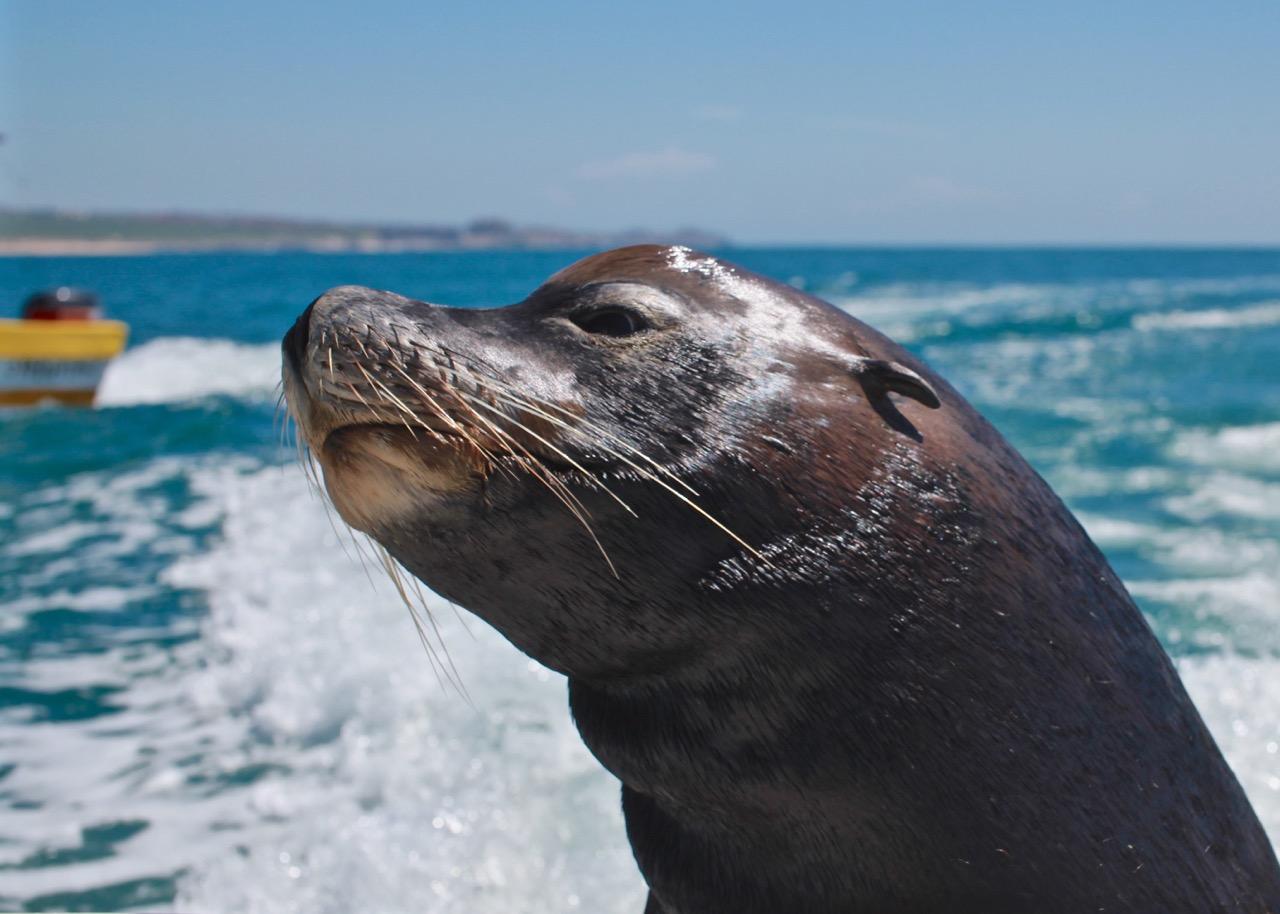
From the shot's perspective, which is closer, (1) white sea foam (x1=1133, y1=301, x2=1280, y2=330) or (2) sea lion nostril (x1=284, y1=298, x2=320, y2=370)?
(2) sea lion nostril (x1=284, y1=298, x2=320, y2=370)

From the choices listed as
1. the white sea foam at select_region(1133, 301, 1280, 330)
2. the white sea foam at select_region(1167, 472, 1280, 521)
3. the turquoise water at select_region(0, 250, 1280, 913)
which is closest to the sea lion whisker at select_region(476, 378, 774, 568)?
the turquoise water at select_region(0, 250, 1280, 913)

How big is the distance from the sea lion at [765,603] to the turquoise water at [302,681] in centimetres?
65

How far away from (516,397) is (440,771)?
363cm

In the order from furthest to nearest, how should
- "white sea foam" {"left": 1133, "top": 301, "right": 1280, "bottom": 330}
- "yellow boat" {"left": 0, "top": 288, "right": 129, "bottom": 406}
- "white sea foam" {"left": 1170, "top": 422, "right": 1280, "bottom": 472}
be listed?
"white sea foam" {"left": 1133, "top": 301, "right": 1280, "bottom": 330} < "yellow boat" {"left": 0, "top": 288, "right": 129, "bottom": 406} < "white sea foam" {"left": 1170, "top": 422, "right": 1280, "bottom": 472}

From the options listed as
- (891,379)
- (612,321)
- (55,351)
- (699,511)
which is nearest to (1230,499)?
(891,379)

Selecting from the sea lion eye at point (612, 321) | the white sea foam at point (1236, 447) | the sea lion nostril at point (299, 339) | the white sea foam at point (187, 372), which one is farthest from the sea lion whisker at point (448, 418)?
the white sea foam at point (187, 372)

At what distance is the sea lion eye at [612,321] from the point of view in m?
2.38

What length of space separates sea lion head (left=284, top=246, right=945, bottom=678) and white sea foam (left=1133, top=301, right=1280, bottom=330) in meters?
29.5

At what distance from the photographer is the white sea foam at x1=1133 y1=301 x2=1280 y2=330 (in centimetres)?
3008

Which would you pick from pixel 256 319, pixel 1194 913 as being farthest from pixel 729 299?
pixel 256 319

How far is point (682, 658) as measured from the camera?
225cm

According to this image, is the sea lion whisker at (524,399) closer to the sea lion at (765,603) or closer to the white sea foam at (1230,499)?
the sea lion at (765,603)

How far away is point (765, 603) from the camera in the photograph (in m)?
2.21

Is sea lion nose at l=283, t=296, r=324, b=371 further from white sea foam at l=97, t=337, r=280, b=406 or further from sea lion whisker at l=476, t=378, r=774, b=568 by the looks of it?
white sea foam at l=97, t=337, r=280, b=406
